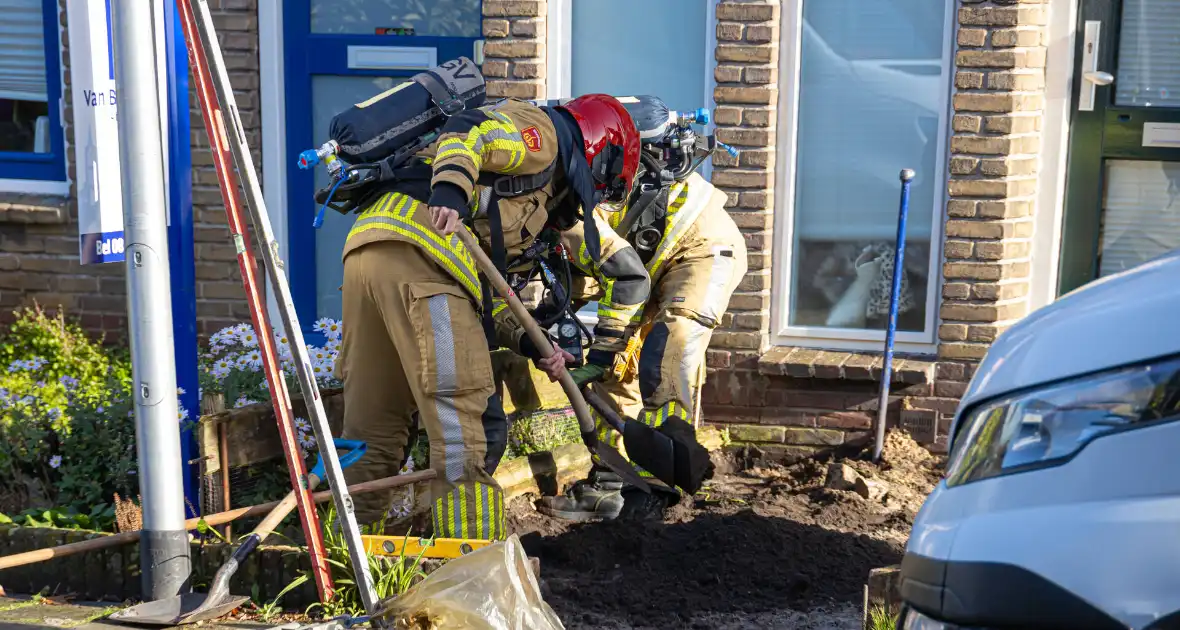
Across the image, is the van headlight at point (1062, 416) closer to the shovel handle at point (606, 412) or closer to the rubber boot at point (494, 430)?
the rubber boot at point (494, 430)

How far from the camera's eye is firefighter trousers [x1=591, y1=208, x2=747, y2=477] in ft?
18.4

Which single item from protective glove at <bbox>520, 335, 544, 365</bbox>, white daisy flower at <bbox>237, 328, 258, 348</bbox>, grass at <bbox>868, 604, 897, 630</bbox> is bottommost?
grass at <bbox>868, 604, 897, 630</bbox>

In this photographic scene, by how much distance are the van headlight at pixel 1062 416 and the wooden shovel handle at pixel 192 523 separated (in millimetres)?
2334

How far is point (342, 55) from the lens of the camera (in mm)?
6969

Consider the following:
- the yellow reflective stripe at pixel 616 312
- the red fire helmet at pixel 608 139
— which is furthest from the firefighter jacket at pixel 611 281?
the red fire helmet at pixel 608 139

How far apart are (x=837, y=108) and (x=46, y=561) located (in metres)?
4.10

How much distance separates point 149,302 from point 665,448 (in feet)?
7.44

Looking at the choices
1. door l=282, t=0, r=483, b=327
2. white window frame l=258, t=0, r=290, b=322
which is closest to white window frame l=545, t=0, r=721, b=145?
door l=282, t=0, r=483, b=327

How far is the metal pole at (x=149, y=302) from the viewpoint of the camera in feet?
12.1

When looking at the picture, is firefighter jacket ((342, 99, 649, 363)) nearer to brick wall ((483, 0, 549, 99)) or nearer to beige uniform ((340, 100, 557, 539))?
beige uniform ((340, 100, 557, 539))

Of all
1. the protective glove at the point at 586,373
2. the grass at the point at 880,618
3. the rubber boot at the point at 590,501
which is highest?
the protective glove at the point at 586,373

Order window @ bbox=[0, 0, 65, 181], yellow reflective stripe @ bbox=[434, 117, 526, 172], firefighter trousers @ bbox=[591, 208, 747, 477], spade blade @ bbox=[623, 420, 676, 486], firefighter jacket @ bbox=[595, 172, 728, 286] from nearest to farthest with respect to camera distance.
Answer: yellow reflective stripe @ bbox=[434, 117, 526, 172] → spade blade @ bbox=[623, 420, 676, 486] → firefighter trousers @ bbox=[591, 208, 747, 477] → firefighter jacket @ bbox=[595, 172, 728, 286] → window @ bbox=[0, 0, 65, 181]

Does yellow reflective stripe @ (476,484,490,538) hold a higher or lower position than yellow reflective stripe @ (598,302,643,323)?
lower

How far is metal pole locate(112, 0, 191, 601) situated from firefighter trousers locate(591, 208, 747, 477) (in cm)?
206
